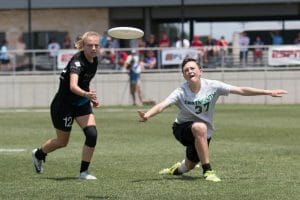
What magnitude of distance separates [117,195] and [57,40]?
31.0 m

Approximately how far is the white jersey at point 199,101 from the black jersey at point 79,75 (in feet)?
3.45

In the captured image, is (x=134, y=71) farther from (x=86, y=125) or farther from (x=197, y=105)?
(x=197, y=105)

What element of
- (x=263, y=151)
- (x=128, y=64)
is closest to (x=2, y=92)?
(x=128, y=64)

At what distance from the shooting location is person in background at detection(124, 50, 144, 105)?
30.9m

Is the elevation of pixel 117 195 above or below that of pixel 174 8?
below

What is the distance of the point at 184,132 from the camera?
31.8 feet

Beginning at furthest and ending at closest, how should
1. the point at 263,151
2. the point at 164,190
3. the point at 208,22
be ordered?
the point at 208,22, the point at 263,151, the point at 164,190

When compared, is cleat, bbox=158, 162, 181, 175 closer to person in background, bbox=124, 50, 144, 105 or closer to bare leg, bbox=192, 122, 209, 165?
bare leg, bbox=192, 122, 209, 165

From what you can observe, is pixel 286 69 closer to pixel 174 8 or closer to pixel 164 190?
pixel 174 8

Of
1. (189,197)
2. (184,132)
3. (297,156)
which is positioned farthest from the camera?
(297,156)

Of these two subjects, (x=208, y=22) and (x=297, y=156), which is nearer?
(x=297, y=156)

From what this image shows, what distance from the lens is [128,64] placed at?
31.0 metres

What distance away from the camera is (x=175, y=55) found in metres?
31.3

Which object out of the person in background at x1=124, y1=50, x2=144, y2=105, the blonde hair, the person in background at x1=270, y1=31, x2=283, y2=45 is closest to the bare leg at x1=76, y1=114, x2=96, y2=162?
the blonde hair
